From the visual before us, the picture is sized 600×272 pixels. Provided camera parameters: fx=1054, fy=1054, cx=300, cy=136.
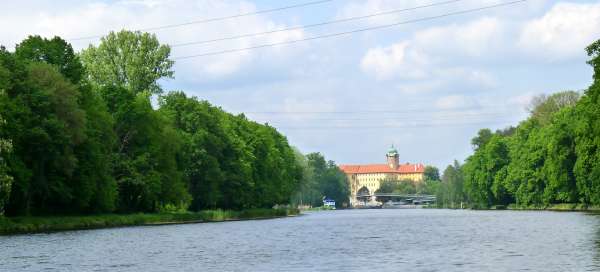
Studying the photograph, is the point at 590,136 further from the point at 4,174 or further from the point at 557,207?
the point at 4,174

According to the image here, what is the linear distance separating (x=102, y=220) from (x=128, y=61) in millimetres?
45560

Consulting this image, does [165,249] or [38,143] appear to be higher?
[38,143]

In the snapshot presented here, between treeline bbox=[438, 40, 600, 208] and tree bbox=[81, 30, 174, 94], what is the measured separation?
49.9m

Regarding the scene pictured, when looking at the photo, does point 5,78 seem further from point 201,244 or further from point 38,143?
point 201,244

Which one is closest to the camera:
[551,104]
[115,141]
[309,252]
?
[309,252]

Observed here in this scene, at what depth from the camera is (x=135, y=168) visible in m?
99.0

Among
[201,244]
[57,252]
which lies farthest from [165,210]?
[57,252]

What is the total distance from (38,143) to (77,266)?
3471 cm

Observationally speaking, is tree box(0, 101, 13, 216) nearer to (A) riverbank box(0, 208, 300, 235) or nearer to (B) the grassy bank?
(A) riverbank box(0, 208, 300, 235)

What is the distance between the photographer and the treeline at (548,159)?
97.6 m

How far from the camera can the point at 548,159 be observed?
A: 13488 centimetres

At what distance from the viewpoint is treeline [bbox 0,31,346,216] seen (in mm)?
77125

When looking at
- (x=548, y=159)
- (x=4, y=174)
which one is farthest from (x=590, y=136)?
(x=4, y=174)

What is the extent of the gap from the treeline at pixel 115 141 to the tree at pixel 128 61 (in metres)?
0.13
